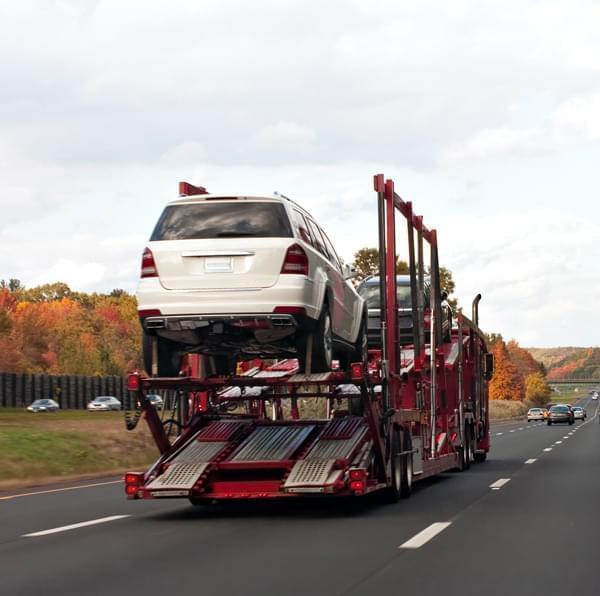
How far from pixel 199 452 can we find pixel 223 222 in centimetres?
294

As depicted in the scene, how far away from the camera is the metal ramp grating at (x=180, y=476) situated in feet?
43.1

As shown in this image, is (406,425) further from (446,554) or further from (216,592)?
(216,592)

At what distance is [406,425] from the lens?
15.8m

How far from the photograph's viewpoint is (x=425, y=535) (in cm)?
1143

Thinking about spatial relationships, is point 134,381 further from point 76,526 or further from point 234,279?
point 234,279

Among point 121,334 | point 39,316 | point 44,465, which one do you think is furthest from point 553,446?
point 121,334

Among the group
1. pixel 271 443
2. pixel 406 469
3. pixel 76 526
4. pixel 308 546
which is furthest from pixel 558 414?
pixel 308 546

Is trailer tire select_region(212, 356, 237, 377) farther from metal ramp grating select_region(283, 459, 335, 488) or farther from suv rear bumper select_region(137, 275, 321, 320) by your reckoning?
suv rear bumper select_region(137, 275, 321, 320)

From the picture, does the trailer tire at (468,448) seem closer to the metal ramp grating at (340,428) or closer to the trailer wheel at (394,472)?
the trailer wheel at (394,472)

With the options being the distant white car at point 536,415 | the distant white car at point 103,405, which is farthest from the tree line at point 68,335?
the distant white car at point 536,415

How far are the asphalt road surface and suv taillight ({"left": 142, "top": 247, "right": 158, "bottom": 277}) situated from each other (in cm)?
265

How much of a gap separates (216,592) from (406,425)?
8035 millimetres

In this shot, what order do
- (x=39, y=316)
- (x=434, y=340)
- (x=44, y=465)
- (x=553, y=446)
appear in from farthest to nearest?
(x=39, y=316)
(x=553, y=446)
(x=44, y=465)
(x=434, y=340)

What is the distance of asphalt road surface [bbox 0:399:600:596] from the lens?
8406mm
